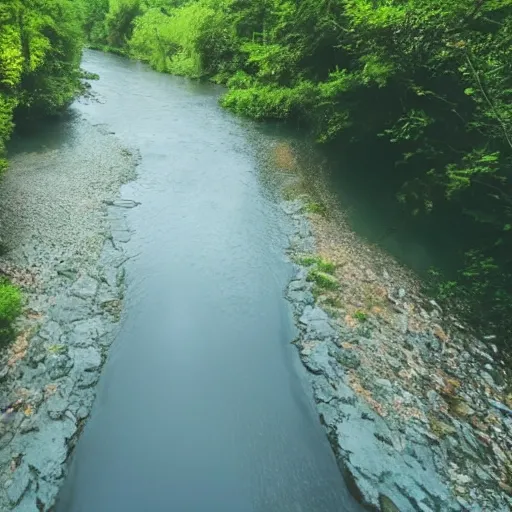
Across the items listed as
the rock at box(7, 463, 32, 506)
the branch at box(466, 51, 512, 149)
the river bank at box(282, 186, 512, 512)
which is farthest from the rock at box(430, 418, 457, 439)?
the rock at box(7, 463, 32, 506)

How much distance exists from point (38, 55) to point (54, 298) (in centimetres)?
955

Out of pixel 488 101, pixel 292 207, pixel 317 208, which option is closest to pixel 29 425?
pixel 292 207

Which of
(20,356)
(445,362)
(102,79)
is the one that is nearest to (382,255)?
(445,362)

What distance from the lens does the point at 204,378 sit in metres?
7.09

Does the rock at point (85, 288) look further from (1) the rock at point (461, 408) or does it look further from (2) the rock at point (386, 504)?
(1) the rock at point (461, 408)

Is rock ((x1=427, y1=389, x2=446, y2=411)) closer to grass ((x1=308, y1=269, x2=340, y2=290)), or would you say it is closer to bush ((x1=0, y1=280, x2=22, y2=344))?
grass ((x1=308, y1=269, x2=340, y2=290))

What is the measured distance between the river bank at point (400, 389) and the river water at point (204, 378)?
369 mm

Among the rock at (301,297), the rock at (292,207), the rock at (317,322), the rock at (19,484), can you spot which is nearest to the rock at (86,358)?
the rock at (19,484)

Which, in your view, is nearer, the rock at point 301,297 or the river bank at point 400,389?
the river bank at point 400,389

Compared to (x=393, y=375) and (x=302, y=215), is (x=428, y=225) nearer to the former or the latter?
(x=302, y=215)

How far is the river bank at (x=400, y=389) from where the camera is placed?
5625 mm

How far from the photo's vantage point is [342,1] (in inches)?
456

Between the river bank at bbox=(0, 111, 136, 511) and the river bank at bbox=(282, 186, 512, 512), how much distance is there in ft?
11.1

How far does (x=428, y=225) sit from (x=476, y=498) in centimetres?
677
